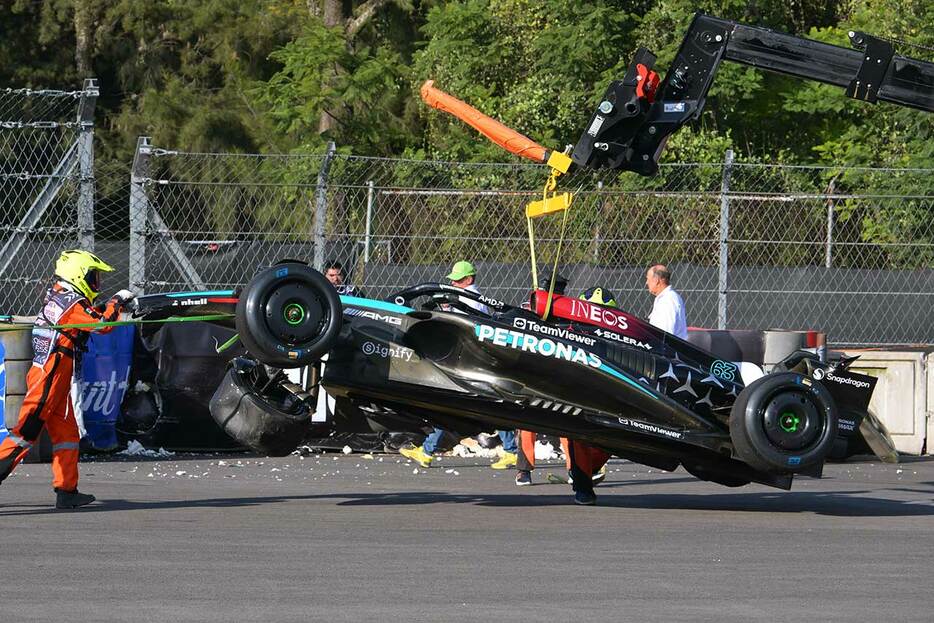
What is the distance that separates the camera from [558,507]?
1095cm

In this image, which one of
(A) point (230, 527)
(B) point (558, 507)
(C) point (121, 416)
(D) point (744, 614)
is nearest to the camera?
(D) point (744, 614)

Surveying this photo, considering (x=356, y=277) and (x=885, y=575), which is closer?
(x=885, y=575)

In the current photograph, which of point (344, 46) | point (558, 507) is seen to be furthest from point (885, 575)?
point (344, 46)

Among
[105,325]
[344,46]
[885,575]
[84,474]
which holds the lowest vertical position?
[84,474]

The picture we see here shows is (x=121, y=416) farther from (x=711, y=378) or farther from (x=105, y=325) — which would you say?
(x=711, y=378)

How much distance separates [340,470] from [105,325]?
12.0 ft

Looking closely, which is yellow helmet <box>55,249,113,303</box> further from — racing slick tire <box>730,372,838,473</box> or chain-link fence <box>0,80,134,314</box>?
racing slick tire <box>730,372,838,473</box>

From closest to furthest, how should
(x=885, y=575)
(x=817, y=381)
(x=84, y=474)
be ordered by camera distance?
(x=885, y=575) < (x=817, y=381) < (x=84, y=474)

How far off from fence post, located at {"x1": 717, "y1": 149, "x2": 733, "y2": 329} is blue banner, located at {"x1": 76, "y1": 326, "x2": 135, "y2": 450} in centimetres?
590

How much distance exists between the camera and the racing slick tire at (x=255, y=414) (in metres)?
10.0

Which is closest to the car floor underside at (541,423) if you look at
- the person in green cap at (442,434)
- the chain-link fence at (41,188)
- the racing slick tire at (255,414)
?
the racing slick tire at (255,414)

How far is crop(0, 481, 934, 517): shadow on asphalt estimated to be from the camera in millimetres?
10680

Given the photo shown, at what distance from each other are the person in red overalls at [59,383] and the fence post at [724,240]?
23.1 feet

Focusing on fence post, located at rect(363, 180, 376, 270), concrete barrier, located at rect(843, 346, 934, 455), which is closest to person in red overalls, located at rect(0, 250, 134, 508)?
fence post, located at rect(363, 180, 376, 270)
